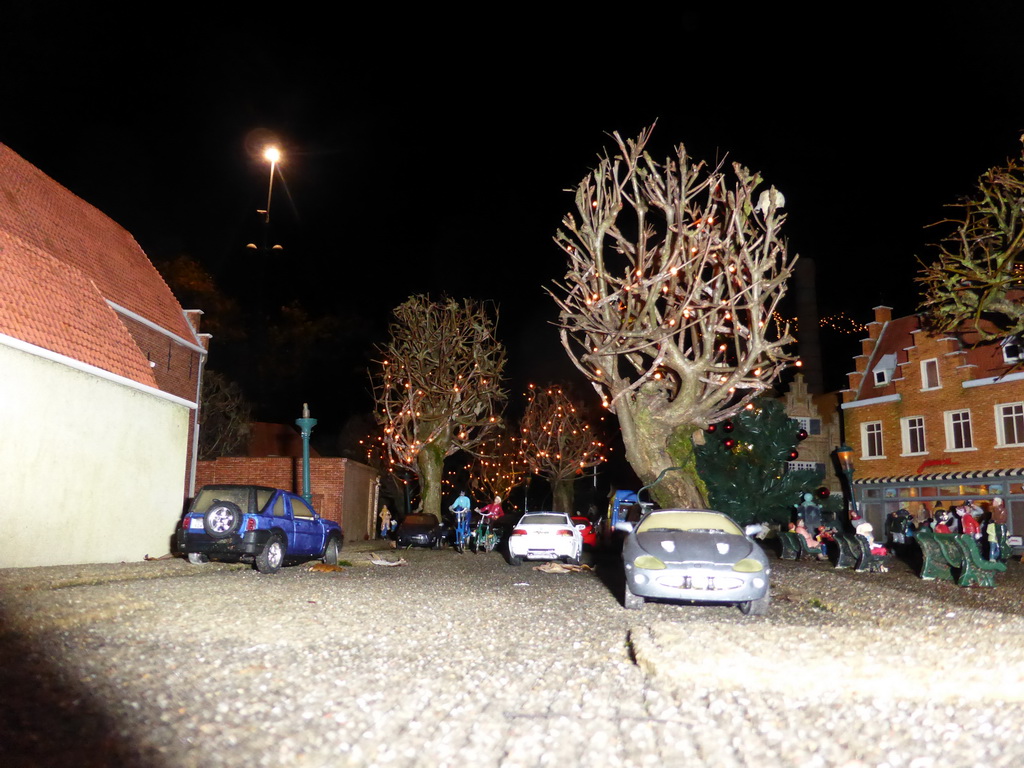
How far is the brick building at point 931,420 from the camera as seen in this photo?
28062 mm

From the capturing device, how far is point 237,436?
146 feet

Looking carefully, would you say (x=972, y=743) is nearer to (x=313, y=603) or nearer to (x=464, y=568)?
(x=313, y=603)

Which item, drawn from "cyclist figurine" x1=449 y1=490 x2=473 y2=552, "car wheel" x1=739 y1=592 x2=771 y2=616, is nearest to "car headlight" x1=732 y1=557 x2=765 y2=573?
"car wheel" x1=739 y1=592 x2=771 y2=616

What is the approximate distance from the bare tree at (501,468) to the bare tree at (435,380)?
19.1 meters

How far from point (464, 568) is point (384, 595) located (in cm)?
637

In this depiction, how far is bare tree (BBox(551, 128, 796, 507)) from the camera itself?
1698cm

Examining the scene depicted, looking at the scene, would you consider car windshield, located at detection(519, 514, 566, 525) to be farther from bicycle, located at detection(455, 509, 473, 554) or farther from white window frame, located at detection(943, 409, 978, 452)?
white window frame, located at detection(943, 409, 978, 452)

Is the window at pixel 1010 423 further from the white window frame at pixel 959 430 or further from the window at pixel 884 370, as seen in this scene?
the window at pixel 884 370

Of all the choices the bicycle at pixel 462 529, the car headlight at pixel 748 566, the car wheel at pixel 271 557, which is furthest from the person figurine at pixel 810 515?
the car wheel at pixel 271 557

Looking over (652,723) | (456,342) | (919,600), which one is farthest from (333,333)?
(652,723)

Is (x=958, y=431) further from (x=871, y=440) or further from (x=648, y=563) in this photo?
(x=648, y=563)

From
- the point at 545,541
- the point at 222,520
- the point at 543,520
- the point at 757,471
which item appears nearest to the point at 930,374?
the point at 757,471

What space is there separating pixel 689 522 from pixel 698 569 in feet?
5.27

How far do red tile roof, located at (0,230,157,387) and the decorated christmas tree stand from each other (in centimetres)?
2015
